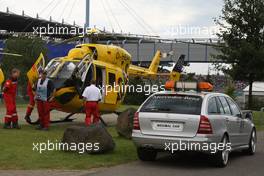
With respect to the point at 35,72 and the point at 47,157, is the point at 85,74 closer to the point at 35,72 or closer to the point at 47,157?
the point at 35,72

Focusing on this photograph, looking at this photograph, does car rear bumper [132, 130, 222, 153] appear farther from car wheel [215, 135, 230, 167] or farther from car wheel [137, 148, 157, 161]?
car wheel [137, 148, 157, 161]

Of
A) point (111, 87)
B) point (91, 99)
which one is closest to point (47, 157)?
point (91, 99)


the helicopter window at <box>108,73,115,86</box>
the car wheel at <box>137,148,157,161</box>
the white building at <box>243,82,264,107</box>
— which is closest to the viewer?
the car wheel at <box>137,148,157,161</box>

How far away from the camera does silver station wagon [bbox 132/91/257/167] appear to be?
1116cm

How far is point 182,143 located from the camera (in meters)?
11.2

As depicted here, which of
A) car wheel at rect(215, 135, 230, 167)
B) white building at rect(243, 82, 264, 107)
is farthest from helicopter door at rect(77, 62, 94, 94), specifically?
white building at rect(243, 82, 264, 107)

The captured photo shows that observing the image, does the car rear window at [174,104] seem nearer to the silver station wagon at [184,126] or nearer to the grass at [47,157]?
the silver station wagon at [184,126]

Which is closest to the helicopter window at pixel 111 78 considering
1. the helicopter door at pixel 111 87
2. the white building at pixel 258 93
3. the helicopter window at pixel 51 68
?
the helicopter door at pixel 111 87

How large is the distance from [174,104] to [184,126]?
2.39 feet

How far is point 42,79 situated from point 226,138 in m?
7.72

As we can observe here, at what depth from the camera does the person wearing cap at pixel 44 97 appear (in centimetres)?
1748

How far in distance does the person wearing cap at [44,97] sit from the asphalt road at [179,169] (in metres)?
5.84

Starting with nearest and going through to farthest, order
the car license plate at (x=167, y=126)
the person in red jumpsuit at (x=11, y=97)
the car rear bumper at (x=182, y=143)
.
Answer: the car rear bumper at (x=182, y=143), the car license plate at (x=167, y=126), the person in red jumpsuit at (x=11, y=97)

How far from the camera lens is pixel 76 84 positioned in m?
18.9
